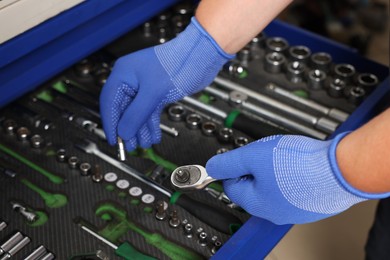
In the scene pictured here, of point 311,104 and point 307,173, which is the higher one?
point 307,173

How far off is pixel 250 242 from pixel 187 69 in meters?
0.29

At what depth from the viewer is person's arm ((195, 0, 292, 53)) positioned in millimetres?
816

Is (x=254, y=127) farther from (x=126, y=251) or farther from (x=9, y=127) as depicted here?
(x=9, y=127)

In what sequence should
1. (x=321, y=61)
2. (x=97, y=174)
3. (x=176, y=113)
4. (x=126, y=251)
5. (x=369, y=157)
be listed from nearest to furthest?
(x=369, y=157) → (x=126, y=251) → (x=97, y=174) → (x=176, y=113) → (x=321, y=61)

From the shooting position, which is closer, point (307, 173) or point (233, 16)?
point (307, 173)

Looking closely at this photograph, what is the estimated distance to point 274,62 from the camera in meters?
1.09

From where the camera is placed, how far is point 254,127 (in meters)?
0.93

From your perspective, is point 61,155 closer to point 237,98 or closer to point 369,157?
point 237,98

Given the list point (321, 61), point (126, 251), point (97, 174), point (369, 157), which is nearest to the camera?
point (369, 157)

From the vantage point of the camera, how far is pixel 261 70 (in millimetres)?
1113

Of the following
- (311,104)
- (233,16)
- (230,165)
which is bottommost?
(311,104)

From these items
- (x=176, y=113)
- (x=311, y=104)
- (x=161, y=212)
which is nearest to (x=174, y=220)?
(x=161, y=212)

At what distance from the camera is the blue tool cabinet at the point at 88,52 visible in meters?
0.74

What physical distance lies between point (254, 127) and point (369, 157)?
32 cm
